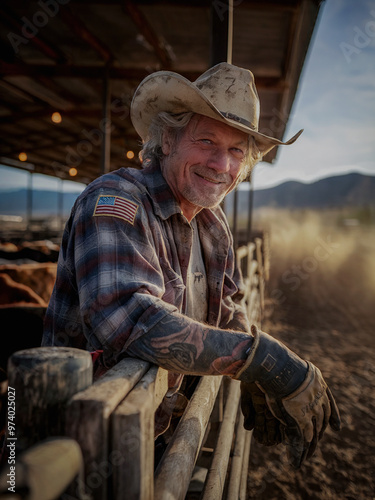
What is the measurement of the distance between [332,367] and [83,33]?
6.41 m

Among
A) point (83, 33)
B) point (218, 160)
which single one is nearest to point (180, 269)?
point (218, 160)

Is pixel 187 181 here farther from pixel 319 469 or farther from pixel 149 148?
pixel 319 469

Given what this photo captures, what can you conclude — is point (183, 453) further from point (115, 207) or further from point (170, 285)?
point (115, 207)

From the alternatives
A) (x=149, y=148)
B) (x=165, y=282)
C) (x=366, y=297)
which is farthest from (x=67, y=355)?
(x=366, y=297)

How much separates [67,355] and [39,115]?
28.6 ft

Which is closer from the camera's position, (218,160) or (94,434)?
(94,434)

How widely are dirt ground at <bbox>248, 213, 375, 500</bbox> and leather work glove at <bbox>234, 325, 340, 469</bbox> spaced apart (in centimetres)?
240

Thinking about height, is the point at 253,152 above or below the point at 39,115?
below

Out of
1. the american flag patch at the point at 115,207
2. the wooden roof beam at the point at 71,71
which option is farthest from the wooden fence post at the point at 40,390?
the wooden roof beam at the point at 71,71

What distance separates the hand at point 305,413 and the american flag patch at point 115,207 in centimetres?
85

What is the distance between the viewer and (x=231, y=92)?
182 centimetres

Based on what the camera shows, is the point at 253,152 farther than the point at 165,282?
Yes

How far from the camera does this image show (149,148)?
78.5 inches

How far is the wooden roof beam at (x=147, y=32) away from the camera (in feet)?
13.1
